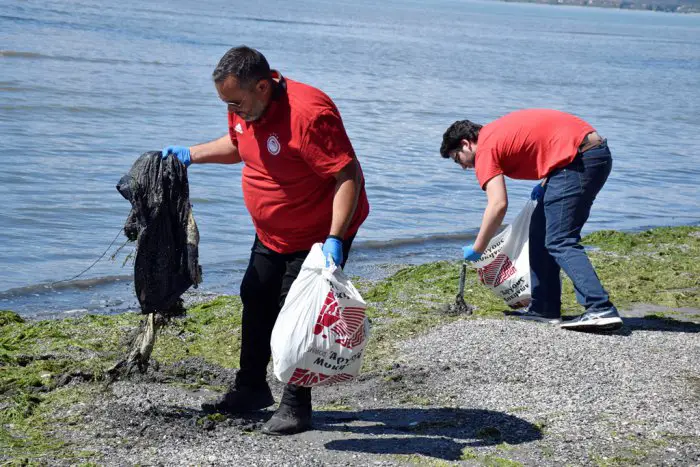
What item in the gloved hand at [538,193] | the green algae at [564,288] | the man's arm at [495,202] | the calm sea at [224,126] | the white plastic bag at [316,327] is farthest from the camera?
the calm sea at [224,126]

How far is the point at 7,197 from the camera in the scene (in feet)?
36.3

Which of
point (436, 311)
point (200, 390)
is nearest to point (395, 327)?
point (436, 311)

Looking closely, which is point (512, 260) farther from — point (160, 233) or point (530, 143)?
point (160, 233)

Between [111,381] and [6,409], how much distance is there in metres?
0.55

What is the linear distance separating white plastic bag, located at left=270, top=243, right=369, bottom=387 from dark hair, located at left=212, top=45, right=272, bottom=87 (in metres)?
0.79

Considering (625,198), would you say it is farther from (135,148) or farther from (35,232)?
(35,232)

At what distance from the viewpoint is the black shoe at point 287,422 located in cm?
454

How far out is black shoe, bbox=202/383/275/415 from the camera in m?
4.88

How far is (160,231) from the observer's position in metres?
4.80

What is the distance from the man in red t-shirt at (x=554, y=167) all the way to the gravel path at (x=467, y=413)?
16.3 inches

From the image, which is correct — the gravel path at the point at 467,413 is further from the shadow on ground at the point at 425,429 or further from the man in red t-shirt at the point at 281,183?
the man in red t-shirt at the point at 281,183

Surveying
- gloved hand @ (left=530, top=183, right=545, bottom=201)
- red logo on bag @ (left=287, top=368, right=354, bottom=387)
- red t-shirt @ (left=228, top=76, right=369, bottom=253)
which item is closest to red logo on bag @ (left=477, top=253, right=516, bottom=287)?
gloved hand @ (left=530, top=183, right=545, bottom=201)

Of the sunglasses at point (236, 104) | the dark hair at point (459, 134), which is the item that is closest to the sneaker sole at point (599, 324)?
the dark hair at point (459, 134)

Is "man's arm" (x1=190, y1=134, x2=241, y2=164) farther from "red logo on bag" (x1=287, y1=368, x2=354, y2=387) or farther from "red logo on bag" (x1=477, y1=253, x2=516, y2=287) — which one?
"red logo on bag" (x1=477, y1=253, x2=516, y2=287)
